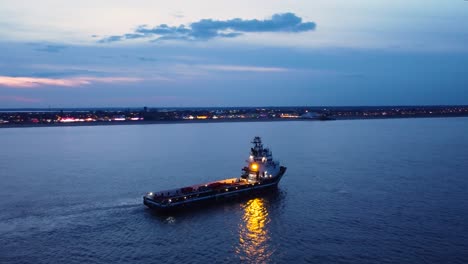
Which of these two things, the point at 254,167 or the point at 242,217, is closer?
the point at 242,217

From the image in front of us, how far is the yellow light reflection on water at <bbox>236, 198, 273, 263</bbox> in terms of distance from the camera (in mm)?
30531

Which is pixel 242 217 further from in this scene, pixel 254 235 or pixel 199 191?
pixel 199 191

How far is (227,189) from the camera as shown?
4656cm

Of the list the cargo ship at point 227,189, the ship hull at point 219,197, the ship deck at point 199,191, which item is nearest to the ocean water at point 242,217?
the ship hull at point 219,197

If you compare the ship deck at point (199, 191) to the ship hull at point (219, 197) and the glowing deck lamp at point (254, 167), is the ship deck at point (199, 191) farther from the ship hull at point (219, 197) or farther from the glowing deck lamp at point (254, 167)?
the glowing deck lamp at point (254, 167)

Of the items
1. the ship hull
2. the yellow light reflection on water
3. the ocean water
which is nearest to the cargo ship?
the ship hull

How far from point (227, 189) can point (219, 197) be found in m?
1.38

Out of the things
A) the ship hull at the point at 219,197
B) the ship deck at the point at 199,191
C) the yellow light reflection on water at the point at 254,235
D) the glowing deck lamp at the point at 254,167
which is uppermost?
the glowing deck lamp at the point at 254,167

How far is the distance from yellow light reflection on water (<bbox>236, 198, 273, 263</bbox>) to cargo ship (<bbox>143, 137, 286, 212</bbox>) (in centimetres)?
319

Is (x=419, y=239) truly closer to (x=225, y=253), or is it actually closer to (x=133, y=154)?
(x=225, y=253)

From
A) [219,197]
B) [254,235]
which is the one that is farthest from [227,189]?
[254,235]

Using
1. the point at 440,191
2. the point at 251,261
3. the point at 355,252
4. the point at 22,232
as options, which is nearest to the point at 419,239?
the point at 355,252

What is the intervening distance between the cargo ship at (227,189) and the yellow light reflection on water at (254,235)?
3.19m

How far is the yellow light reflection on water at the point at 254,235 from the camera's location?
30531 mm
